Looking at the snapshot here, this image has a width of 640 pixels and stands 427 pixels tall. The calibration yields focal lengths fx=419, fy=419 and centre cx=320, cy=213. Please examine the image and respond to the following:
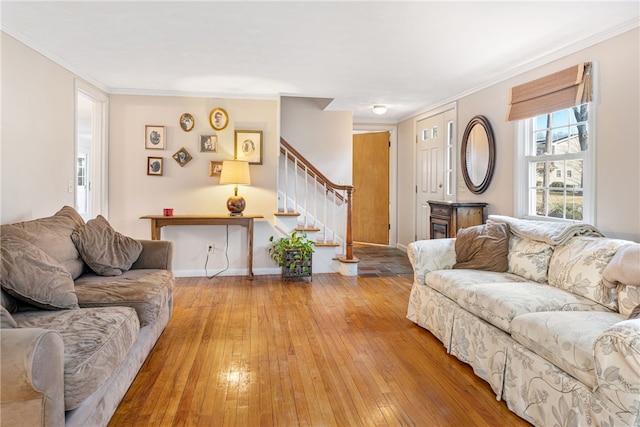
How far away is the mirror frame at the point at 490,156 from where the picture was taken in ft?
14.8

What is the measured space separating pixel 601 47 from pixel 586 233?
1432 millimetres

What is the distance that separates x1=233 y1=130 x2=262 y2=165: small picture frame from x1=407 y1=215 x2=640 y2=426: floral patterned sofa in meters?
2.63

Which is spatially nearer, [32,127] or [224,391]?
[224,391]

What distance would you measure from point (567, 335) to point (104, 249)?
2.97 m

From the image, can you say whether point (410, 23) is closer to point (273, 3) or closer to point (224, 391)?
point (273, 3)

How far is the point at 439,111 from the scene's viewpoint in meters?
5.75

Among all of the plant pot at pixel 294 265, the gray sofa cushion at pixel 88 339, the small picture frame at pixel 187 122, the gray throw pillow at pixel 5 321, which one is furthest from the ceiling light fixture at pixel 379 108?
the gray throw pillow at pixel 5 321

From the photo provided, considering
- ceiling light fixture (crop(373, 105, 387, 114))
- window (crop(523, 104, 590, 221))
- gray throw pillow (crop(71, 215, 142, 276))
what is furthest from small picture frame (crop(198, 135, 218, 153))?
window (crop(523, 104, 590, 221))

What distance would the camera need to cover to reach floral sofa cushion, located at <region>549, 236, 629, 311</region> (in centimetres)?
242

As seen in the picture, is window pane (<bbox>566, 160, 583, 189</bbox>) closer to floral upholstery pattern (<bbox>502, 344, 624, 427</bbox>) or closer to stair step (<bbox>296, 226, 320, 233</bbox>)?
floral upholstery pattern (<bbox>502, 344, 624, 427</bbox>)

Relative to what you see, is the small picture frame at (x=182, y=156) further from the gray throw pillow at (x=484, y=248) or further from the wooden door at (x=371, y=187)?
the wooden door at (x=371, y=187)

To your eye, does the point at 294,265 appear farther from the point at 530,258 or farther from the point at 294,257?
the point at 530,258

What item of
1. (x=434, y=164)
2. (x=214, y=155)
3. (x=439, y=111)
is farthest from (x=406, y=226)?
(x=214, y=155)

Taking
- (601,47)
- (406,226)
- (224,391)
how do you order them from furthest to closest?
(406,226) → (601,47) → (224,391)
